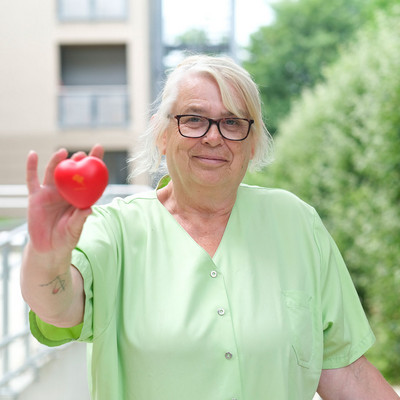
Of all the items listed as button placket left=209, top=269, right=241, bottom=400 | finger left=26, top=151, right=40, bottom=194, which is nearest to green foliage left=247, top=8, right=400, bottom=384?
button placket left=209, top=269, right=241, bottom=400

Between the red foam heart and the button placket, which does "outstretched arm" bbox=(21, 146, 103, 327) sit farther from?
the button placket

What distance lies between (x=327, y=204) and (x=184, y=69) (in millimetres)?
10998

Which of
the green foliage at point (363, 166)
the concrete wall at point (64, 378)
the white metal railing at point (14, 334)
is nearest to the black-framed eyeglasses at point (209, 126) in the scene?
the white metal railing at point (14, 334)

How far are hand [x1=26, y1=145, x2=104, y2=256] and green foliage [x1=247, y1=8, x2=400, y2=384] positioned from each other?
5.53 meters

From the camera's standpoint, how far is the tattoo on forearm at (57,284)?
1.31 meters

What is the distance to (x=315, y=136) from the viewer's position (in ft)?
45.4

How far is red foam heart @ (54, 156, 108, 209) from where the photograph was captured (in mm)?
1227

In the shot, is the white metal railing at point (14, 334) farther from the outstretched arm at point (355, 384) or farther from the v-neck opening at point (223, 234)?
the outstretched arm at point (355, 384)

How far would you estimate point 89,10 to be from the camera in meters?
16.9

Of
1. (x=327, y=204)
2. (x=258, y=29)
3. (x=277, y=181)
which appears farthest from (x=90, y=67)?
(x=258, y=29)

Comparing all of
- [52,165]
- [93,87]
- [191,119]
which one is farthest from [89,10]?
[52,165]

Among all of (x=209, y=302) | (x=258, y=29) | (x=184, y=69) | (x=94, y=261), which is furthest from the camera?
(x=258, y=29)

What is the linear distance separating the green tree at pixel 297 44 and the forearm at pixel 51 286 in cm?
2751

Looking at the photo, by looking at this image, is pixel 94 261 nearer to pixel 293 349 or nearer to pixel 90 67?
pixel 293 349
